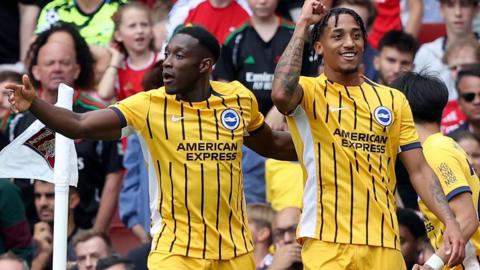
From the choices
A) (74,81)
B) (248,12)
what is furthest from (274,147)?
(248,12)

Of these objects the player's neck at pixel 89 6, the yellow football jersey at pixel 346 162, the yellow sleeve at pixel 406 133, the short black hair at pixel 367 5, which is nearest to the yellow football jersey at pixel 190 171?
the yellow football jersey at pixel 346 162

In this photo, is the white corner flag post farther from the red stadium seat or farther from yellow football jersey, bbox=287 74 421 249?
the red stadium seat

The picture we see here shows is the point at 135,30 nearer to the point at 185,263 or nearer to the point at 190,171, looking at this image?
the point at 190,171

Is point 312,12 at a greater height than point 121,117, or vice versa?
point 312,12

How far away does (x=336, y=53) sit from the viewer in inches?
356

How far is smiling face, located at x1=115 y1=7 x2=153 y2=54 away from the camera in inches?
544

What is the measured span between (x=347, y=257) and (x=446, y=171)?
1037 mm

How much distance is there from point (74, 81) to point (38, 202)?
1.10 metres

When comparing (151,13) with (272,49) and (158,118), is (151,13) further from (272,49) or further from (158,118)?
(158,118)

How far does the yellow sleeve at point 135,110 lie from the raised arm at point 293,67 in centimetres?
83

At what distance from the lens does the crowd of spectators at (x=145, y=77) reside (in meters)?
11.8

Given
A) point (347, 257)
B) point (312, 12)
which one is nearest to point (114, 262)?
point (347, 257)

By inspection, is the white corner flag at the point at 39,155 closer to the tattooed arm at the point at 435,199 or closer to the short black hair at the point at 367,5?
the tattooed arm at the point at 435,199

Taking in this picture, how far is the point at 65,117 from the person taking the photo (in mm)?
8648
